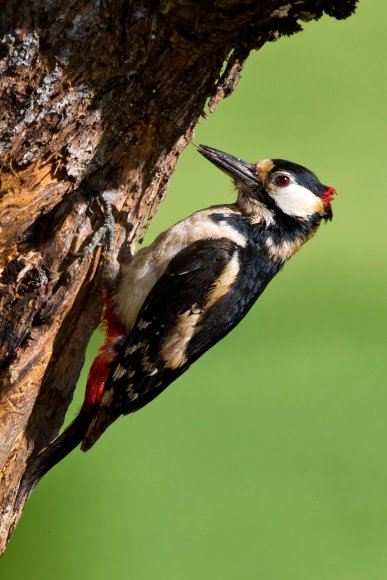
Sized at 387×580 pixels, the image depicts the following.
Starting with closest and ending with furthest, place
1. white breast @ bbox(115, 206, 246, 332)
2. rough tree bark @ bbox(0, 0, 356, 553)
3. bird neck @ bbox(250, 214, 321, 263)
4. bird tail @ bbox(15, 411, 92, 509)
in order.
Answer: rough tree bark @ bbox(0, 0, 356, 553) → bird tail @ bbox(15, 411, 92, 509) → white breast @ bbox(115, 206, 246, 332) → bird neck @ bbox(250, 214, 321, 263)

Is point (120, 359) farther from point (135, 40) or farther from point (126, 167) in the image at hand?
point (135, 40)

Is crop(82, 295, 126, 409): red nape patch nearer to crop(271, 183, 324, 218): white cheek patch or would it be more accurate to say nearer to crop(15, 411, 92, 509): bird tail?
crop(15, 411, 92, 509): bird tail

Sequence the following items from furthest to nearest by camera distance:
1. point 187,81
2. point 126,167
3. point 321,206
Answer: point 321,206 → point 126,167 → point 187,81

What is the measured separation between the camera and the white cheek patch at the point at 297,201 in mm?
1937

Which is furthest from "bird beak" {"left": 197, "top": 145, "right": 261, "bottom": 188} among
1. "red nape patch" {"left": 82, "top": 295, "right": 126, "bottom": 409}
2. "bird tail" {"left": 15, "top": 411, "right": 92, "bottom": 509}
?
"bird tail" {"left": 15, "top": 411, "right": 92, "bottom": 509}

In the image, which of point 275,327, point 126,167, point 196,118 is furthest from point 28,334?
point 275,327

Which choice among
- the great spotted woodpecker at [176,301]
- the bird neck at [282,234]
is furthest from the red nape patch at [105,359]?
the bird neck at [282,234]

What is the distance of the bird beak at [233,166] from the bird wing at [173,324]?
0.22m

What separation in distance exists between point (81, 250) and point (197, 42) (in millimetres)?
515

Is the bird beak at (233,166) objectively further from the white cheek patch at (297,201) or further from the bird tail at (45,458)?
the bird tail at (45,458)

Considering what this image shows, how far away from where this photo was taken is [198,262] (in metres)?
1.81

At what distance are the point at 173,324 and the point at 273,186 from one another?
1.49 ft

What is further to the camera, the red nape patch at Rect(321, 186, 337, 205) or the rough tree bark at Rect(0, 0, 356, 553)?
the red nape patch at Rect(321, 186, 337, 205)

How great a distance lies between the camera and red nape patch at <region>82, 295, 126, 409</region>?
186 cm
